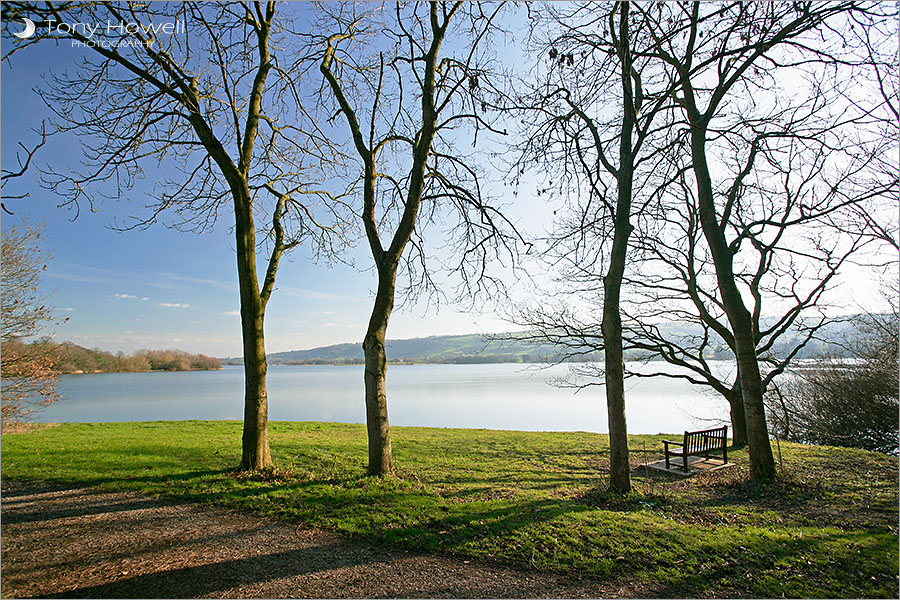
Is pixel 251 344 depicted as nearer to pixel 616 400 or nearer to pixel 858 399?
pixel 616 400

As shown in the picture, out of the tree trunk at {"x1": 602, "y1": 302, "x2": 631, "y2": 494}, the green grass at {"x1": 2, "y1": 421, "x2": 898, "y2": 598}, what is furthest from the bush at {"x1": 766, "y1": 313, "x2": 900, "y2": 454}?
the tree trunk at {"x1": 602, "y1": 302, "x2": 631, "y2": 494}

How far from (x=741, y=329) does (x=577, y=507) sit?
16.3ft

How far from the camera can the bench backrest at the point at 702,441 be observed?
951cm

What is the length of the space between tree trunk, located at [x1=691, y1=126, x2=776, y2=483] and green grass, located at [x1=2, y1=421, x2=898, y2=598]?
0.60 m

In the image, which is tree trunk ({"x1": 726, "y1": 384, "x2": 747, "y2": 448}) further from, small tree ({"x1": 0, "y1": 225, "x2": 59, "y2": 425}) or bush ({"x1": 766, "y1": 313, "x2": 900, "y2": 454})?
small tree ({"x1": 0, "y1": 225, "x2": 59, "y2": 425})

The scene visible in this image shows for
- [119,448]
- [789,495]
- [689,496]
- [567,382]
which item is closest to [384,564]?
[689,496]

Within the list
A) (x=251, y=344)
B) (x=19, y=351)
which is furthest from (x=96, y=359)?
(x=251, y=344)

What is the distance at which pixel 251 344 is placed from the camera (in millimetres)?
7551

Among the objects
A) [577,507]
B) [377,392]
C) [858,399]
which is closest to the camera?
[577,507]

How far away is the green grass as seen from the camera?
4.01 m

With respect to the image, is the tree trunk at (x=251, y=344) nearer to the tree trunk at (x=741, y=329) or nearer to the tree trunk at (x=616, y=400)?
the tree trunk at (x=616, y=400)

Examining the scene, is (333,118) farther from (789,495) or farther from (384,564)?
(789,495)

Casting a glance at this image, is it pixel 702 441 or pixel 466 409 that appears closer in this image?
pixel 702 441

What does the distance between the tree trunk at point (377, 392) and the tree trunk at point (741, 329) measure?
6.48 meters
